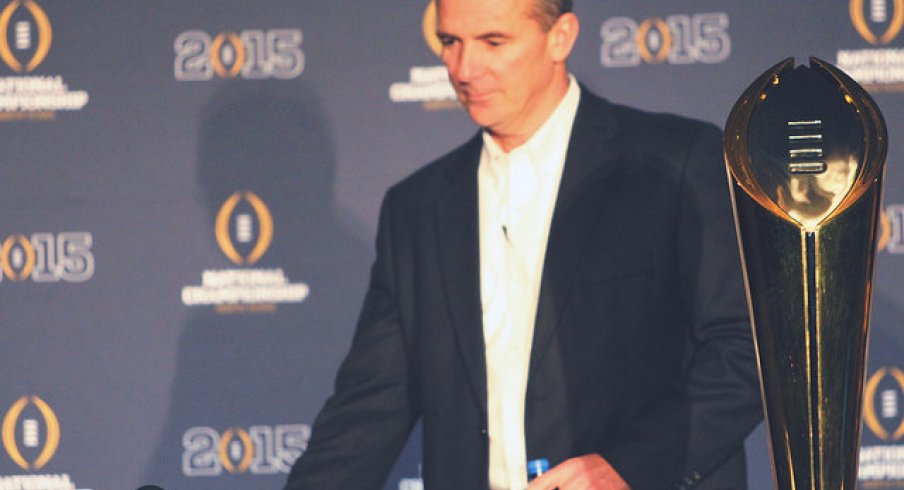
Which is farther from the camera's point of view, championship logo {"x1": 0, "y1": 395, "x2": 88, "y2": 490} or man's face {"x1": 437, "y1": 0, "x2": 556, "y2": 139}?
championship logo {"x1": 0, "y1": 395, "x2": 88, "y2": 490}

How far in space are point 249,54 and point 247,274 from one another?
57 centimetres

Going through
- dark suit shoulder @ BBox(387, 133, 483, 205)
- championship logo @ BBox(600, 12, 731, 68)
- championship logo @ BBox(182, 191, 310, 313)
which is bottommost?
championship logo @ BBox(182, 191, 310, 313)

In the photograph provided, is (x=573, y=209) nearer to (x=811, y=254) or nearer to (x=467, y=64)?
(x=467, y=64)

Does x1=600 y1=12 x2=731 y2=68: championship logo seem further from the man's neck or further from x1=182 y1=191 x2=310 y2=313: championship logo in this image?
the man's neck

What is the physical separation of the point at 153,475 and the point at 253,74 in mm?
1073

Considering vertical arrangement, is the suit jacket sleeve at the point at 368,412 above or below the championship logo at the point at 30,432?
above

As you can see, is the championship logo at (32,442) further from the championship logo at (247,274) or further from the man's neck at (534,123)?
the man's neck at (534,123)

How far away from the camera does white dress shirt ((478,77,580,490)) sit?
217 cm

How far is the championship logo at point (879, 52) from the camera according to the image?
10.9ft

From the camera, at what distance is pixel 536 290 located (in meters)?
2.20

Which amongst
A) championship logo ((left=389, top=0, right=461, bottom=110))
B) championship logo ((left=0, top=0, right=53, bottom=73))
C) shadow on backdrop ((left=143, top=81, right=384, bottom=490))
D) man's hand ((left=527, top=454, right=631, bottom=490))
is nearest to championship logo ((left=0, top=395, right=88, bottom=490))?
shadow on backdrop ((left=143, top=81, right=384, bottom=490))

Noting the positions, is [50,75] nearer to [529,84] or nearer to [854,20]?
[529,84]

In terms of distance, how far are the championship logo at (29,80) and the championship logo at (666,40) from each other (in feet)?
4.52

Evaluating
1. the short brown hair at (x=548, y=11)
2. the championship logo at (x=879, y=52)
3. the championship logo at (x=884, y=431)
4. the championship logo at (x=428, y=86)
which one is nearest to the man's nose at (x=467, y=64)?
the short brown hair at (x=548, y=11)
